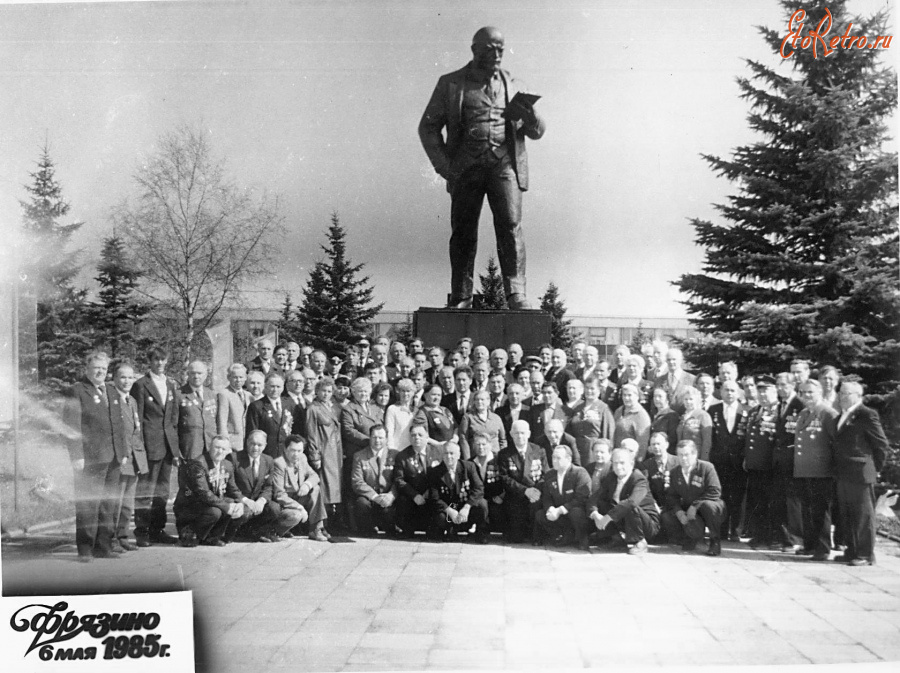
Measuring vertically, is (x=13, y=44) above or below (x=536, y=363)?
above

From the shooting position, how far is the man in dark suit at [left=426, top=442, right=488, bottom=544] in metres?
4.93

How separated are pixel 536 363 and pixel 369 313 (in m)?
1.43

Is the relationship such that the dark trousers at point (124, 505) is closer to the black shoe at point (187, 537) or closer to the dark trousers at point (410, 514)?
the black shoe at point (187, 537)

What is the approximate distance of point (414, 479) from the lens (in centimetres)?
503

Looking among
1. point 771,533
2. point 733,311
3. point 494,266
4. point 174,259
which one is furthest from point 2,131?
point 771,533

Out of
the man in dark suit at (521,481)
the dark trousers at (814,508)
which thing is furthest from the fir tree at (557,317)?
the dark trousers at (814,508)

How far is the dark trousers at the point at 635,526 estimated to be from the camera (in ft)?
15.7

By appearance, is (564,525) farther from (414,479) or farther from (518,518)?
(414,479)

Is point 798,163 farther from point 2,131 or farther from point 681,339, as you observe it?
point 2,131

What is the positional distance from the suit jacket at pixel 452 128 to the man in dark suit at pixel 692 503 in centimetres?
233

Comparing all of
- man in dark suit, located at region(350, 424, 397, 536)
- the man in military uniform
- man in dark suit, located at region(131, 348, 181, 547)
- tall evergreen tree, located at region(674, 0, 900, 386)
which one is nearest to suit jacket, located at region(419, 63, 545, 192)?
tall evergreen tree, located at region(674, 0, 900, 386)

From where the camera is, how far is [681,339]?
5805 mm

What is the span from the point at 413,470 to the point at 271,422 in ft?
3.46

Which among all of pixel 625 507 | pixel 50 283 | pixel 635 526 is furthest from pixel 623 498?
pixel 50 283
